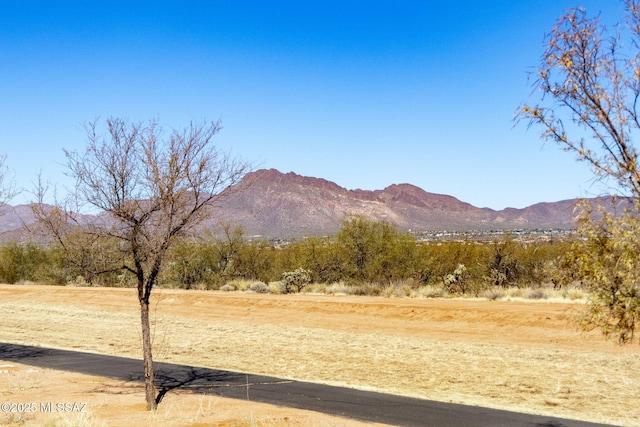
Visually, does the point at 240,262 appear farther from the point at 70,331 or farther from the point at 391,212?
the point at 391,212

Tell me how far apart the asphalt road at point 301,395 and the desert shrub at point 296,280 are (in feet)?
66.6

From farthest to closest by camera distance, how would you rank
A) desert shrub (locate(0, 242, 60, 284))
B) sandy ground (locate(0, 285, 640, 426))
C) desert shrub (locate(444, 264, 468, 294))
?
desert shrub (locate(0, 242, 60, 284))
desert shrub (locate(444, 264, 468, 294))
sandy ground (locate(0, 285, 640, 426))

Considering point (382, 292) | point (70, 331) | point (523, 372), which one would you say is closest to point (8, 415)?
point (523, 372)

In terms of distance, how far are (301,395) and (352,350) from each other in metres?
6.87

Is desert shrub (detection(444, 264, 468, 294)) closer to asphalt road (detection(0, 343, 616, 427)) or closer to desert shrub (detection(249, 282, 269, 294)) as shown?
desert shrub (detection(249, 282, 269, 294))

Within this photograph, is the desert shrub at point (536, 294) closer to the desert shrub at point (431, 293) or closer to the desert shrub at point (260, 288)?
the desert shrub at point (431, 293)

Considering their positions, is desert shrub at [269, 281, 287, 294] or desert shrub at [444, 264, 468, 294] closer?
desert shrub at [444, 264, 468, 294]

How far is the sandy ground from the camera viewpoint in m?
13.4

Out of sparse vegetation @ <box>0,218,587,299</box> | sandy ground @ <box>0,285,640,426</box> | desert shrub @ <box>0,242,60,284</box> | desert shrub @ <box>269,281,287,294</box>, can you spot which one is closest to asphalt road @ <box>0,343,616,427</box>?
sandy ground @ <box>0,285,640,426</box>

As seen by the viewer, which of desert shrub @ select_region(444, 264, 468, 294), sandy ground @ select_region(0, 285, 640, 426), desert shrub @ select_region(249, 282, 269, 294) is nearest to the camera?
sandy ground @ select_region(0, 285, 640, 426)

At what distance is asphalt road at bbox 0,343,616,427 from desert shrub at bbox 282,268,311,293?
66.6 feet

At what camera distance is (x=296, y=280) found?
41031 mm

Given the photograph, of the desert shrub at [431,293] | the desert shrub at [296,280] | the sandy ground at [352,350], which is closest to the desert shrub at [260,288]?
the desert shrub at [296,280]

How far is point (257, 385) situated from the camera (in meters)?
15.7
